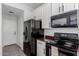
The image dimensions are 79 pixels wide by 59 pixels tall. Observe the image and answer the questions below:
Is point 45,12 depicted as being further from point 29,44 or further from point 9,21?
point 9,21

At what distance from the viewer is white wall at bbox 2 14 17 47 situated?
165 inches

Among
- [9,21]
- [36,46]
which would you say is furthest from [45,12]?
[9,21]

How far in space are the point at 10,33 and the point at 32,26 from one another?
2550 millimetres

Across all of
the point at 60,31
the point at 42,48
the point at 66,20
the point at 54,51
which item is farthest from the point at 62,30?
the point at 42,48

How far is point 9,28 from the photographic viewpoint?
443 cm

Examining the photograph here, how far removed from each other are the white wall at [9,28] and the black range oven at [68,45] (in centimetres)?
Answer: 348

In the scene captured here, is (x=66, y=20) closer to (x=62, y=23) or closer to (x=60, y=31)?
(x=62, y=23)

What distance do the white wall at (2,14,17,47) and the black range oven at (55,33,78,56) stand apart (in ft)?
11.4

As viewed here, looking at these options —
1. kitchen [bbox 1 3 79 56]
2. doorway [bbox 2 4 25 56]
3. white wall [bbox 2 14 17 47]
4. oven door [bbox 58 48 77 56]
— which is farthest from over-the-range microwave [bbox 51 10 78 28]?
white wall [bbox 2 14 17 47]

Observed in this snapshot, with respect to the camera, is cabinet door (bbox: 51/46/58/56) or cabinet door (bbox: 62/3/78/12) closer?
cabinet door (bbox: 62/3/78/12)

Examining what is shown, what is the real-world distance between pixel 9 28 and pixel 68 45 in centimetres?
386

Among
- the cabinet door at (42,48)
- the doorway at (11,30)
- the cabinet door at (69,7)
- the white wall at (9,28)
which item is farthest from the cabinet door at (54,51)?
the white wall at (9,28)

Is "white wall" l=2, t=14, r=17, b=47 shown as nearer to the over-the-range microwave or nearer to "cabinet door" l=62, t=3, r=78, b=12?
the over-the-range microwave

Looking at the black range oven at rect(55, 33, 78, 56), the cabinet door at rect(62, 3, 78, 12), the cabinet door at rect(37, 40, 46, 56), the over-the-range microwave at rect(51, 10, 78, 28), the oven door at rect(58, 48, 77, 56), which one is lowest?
the cabinet door at rect(37, 40, 46, 56)
